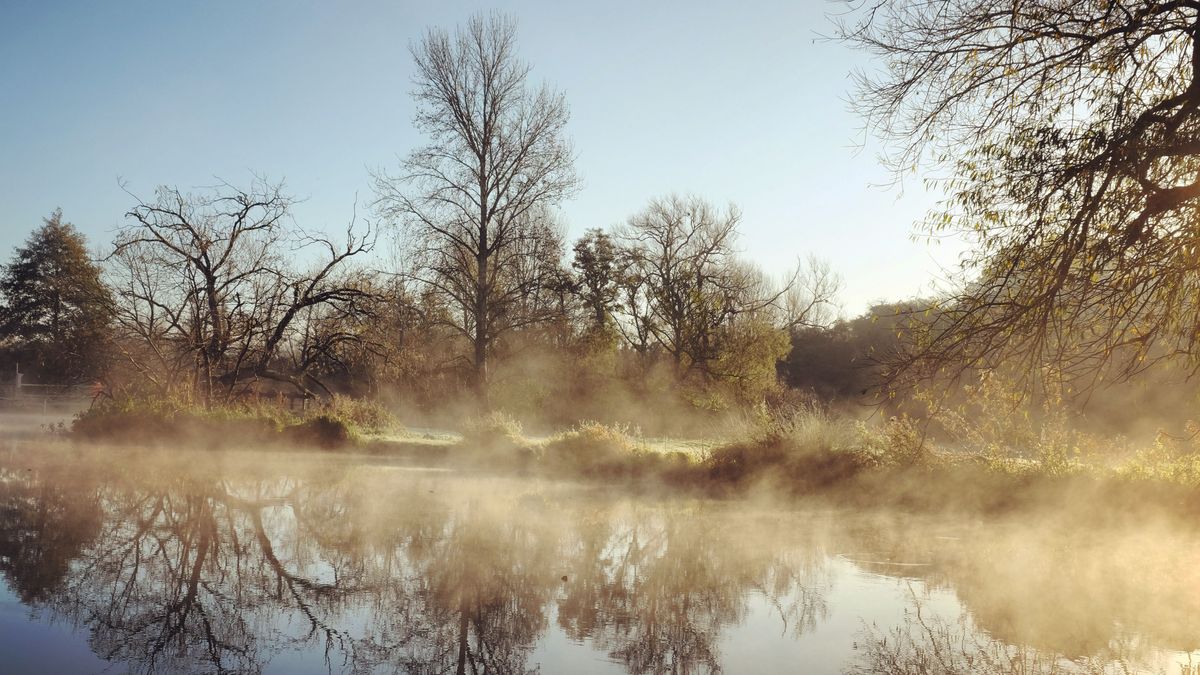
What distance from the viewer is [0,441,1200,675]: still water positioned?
5.55 m

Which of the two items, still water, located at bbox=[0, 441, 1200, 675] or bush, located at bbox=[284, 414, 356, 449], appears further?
bush, located at bbox=[284, 414, 356, 449]

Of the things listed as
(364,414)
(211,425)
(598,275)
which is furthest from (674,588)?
(598,275)

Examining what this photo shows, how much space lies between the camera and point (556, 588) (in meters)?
7.27

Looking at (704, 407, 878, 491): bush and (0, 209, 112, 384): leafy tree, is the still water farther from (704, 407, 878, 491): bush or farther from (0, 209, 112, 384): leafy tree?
(0, 209, 112, 384): leafy tree

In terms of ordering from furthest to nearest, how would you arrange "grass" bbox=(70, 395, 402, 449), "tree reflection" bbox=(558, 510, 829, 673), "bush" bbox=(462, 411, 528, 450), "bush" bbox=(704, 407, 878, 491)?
"grass" bbox=(70, 395, 402, 449) → "bush" bbox=(462, 411, 528, 450) → "bush" bbox=(704, 407, 878, 491) → "tree reflection" bbox=(558, 510, 829, 673)

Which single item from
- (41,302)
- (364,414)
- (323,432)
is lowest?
(323,432)

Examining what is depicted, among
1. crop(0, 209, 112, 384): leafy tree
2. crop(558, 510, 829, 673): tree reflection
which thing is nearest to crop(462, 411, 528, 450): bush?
crop(558, 510, 829, 673): tree reflection

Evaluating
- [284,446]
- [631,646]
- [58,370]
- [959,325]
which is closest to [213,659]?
[631,646]

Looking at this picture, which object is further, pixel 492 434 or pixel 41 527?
pixel 492 434

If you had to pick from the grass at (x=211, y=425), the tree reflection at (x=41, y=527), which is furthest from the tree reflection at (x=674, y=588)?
the grass at (x=211, y=425)

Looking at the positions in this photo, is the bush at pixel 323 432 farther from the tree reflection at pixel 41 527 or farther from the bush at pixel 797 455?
the bush at pixel 797 455

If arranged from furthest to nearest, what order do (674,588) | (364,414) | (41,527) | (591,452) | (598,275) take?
1. (598,275)
2. (364,414)
3. (591,452)
4. (41,527)
5. (674,588)

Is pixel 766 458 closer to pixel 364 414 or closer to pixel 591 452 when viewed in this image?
pixel 591 452

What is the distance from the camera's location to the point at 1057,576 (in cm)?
801
